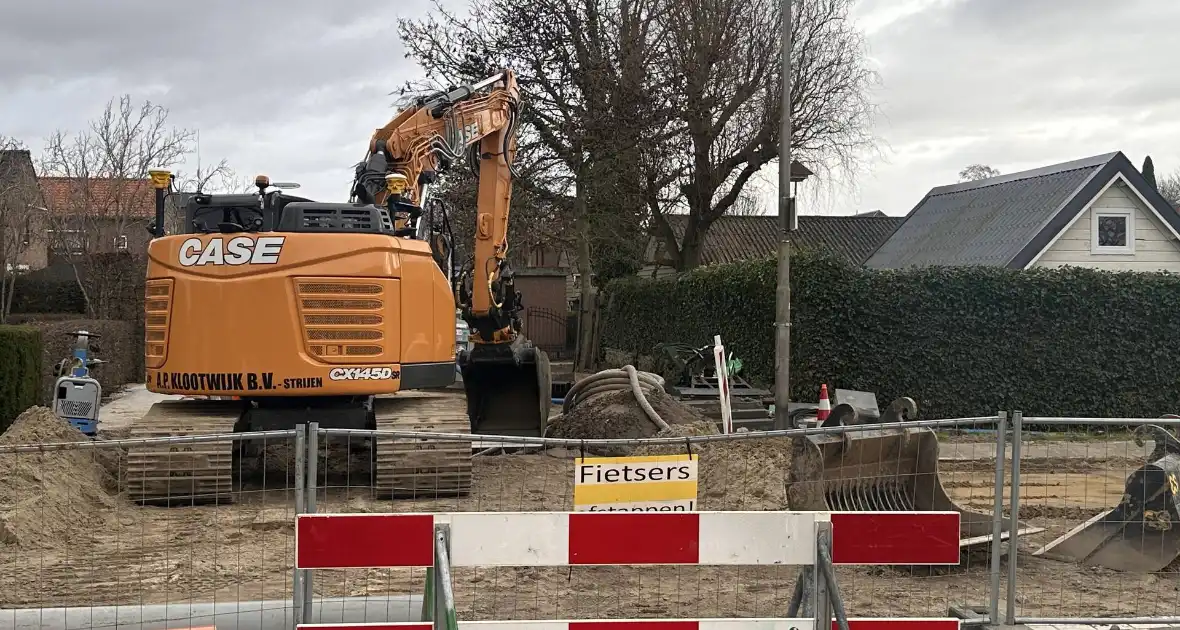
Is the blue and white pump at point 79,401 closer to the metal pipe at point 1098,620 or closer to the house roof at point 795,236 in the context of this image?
the metal pipe at point 1098,620

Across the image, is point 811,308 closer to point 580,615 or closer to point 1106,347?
point 1106,347

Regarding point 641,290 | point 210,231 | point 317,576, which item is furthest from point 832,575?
point 641,290

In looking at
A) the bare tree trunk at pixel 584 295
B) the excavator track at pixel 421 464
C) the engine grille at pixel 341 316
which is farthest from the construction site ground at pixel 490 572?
the bare tree trunk at pixel 584 295

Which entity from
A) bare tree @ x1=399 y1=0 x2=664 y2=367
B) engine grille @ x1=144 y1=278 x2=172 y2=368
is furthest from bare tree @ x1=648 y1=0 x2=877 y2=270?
engine grille @ x1=144 y1=278 x2=172 y2=368

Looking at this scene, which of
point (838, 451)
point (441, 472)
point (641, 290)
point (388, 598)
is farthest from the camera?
point (641, 290)

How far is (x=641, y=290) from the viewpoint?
80.0ft

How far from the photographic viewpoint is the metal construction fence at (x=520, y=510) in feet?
18.4

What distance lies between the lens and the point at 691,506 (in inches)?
204

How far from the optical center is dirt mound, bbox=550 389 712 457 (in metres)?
11.8

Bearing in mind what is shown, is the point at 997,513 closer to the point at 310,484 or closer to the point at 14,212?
the point at 310,484

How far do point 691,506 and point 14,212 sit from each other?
77.4 feet

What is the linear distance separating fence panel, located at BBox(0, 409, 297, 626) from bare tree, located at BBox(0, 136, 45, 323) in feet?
50.5

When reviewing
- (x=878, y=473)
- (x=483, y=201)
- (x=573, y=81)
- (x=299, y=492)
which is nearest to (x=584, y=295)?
(x=573, y=81)

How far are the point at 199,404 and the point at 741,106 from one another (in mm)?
17658
